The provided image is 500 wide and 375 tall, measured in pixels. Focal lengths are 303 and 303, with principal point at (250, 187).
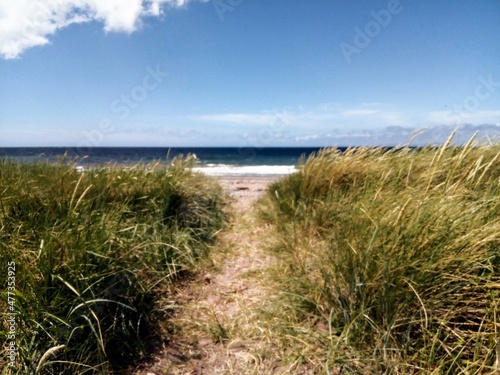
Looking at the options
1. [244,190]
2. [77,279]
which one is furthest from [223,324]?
[244,190]

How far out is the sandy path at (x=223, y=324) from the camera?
5.49 ft

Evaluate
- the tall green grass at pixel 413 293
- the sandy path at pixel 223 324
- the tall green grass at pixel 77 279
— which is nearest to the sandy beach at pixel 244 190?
the sandy path at pixel 223 324

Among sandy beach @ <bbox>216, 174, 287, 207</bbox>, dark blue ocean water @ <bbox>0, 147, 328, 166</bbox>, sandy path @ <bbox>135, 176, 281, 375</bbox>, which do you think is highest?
dark blue ocean water @ <bbox>0, 147, 328, 166</bbox>

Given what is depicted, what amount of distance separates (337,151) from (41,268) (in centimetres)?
424

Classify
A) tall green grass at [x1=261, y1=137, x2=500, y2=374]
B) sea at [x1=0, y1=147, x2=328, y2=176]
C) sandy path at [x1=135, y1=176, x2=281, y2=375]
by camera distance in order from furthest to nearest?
sea at [x1=0, y1=147, x2=328, y2=176] < sandy path at [x1=135, y1=176, x2=281, y2=375] < tall green grass at [x1=261, y1=137, x2=500, y2=374]

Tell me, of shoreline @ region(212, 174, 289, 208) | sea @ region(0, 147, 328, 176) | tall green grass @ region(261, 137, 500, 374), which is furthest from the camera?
shoreline @ region(212, 174, 289, 208)

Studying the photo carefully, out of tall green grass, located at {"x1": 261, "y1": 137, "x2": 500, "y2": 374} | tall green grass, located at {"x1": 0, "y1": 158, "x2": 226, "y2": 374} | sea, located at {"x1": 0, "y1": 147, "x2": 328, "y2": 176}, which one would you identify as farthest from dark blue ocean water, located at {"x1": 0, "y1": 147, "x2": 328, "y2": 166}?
tall green grass, located at {"x1": 261, "y1": 137, "x2": 500, "y2": 374}

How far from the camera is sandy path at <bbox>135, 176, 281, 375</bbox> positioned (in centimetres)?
167

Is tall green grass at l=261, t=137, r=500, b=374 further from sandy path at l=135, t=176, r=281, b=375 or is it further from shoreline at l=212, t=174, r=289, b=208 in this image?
shoreline at l=212, t=174, r=289, b=208

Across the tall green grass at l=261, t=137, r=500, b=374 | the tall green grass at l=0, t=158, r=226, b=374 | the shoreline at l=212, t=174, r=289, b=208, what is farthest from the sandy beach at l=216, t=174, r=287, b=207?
the tall green grass at l=261, t=137, r=500, b=374

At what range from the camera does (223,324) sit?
2.05m

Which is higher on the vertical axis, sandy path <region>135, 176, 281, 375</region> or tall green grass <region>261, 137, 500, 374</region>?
tall green grass <region>261, 137, 500, 374</region>

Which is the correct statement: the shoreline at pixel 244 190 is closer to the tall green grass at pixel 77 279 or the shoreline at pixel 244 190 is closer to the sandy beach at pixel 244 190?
the sandy beach at pixel 244 190

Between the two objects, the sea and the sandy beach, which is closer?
the sea
